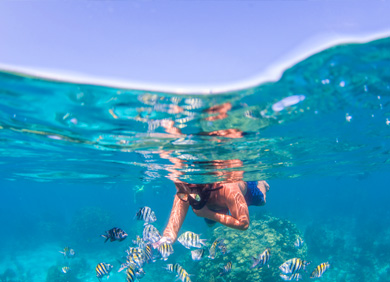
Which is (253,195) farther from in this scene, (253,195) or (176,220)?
(176,220)

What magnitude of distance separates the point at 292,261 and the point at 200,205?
3.54 meters

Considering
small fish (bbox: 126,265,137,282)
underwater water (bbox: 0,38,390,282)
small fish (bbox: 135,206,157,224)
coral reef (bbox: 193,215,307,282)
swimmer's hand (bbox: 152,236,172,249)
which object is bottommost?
coral reef (bbox: 193,215,307,282)

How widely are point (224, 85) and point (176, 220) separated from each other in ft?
13.1

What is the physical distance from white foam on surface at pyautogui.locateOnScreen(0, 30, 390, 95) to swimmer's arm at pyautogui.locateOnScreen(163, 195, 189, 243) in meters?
3.31

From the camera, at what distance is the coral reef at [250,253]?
11250 millimetres

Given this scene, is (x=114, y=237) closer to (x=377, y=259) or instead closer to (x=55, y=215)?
(x=377, y=259)

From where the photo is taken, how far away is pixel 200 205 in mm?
6270

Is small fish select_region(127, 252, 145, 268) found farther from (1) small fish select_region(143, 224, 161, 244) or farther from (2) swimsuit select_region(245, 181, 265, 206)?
(2) swimsuit select_region(245, 181, 265, 206)

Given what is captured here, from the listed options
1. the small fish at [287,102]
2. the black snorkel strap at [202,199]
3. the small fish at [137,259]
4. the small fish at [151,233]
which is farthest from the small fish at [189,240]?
the small fish at [287,102]

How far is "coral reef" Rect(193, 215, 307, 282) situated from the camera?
1125cm

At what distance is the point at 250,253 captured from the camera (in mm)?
12055

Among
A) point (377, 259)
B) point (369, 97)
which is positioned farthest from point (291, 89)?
point (377, 259)

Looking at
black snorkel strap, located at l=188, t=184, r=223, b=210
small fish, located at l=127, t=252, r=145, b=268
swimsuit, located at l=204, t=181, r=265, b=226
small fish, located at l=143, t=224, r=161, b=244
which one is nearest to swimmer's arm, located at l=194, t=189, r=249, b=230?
black snorkel strap, located at l=188, t=184, r=223, b=210

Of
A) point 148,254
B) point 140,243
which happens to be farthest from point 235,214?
point 140,243
